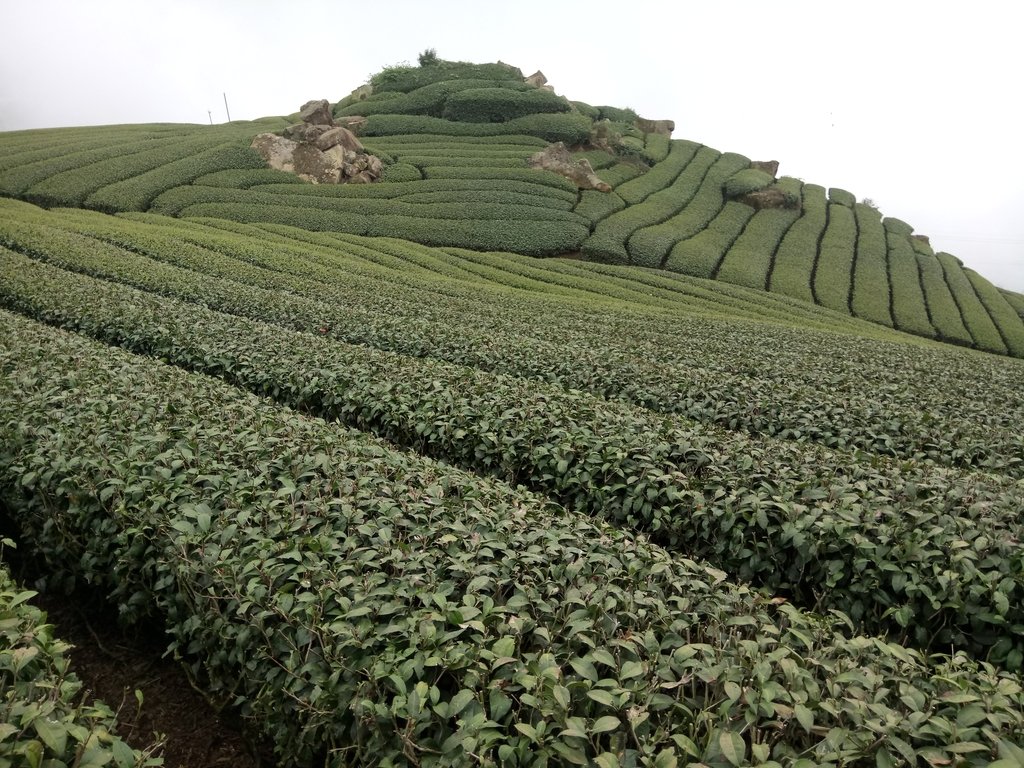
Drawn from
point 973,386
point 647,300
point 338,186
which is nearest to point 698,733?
point 973,386

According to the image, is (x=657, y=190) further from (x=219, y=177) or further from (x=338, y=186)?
(x=219, y=177)

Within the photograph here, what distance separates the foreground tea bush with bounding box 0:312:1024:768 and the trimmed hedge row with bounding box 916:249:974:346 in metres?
41.9

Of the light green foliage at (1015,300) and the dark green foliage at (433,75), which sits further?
the dark green foliage at (433,75)

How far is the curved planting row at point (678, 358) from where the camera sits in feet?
31.3

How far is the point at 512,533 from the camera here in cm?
478

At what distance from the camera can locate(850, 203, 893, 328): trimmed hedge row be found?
39812mm

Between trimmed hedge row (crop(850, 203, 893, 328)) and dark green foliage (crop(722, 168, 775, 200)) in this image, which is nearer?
trimmed hedge row (crop(850, 203, 893, 328))

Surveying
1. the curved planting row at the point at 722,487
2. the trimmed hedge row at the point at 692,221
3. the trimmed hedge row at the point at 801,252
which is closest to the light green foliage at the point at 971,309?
the trimmed hedge row at the point at 801,252

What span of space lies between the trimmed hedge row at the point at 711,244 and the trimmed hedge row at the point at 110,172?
3105cm

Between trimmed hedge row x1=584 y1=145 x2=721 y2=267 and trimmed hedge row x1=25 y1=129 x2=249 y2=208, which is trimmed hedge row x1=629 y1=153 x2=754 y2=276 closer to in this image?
trimmed hedge row x1=584 y1=145 x2=721 y2=267

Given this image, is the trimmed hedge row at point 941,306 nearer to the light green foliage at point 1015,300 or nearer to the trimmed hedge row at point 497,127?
the light green foliage at point 1015,300

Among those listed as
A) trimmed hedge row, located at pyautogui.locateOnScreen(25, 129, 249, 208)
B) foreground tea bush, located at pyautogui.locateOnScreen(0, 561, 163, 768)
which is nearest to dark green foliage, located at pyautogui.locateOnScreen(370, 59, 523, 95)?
trimmed hedge row, located at pyautogui.locateOnScreen(25, 129, 249, 208)

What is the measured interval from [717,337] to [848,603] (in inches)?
527

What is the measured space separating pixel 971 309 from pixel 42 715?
5157 cm
